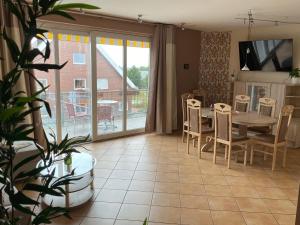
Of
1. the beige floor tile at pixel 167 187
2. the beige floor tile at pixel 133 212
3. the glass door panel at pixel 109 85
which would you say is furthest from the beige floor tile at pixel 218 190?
the glass door panel at pixel 109 85

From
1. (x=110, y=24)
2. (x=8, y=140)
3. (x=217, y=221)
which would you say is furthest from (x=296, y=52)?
(x=8, y=140)

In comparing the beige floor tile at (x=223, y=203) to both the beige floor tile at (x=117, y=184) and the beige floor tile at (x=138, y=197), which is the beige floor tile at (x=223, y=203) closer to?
the beige floor tile at (x=138, y=197)

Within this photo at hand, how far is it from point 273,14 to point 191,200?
3483mm

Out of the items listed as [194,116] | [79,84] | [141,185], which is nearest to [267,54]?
[194,116]

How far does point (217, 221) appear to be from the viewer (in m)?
2.60

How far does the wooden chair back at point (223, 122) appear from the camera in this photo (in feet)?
12.7

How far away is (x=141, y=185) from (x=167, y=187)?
34 centimetres

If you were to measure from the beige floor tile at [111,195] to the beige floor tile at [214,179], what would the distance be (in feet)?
3.82

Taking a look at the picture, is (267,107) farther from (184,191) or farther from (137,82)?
(137,82)

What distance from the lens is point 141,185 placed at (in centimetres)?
335

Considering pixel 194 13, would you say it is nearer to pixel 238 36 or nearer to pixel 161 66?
pixel 161 66

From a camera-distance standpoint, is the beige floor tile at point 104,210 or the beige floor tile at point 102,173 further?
the beige floor tile at point 102,173

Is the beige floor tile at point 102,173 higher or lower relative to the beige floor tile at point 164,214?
higher

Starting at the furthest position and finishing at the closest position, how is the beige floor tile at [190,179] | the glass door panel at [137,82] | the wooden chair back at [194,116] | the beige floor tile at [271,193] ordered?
the glass door panel at [137,82] < the wooden chair back at [194,116] < the beige floor tile at [190,179] < the beige floor tile at [271,193]
